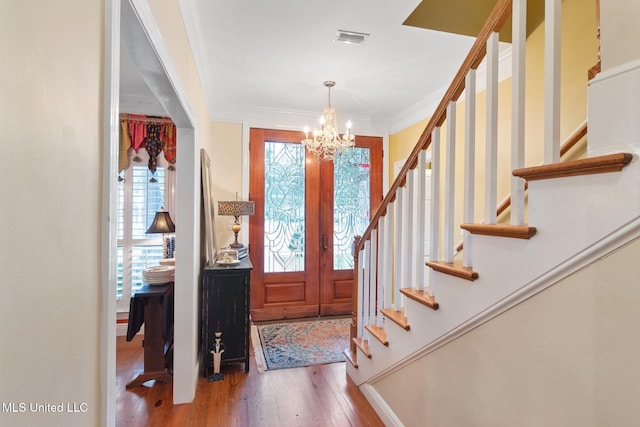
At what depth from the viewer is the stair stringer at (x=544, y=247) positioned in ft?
2.63

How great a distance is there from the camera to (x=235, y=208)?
335 centimetres

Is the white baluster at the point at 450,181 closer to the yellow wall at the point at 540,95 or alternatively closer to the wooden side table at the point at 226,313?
the yellow wall at the point at 540,95

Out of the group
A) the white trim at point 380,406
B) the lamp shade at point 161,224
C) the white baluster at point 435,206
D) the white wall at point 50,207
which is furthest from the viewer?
the lamp shade at point 161,224

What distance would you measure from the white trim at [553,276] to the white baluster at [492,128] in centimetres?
30

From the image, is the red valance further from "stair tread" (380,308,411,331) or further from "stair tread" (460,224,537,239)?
"stair tread" (460,224,537,239)

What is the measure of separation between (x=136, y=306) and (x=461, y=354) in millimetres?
2368

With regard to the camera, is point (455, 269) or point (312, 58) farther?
point (312, 58)

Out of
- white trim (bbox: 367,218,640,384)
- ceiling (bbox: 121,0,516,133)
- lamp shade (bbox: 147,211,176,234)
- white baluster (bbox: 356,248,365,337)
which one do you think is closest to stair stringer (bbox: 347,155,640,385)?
white trim (bbox: 367,218,640,384)

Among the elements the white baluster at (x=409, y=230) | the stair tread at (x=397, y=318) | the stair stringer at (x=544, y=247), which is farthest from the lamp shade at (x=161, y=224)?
the stair stringer at (x=544, y=247)

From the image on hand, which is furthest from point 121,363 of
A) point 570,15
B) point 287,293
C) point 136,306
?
point 570,15

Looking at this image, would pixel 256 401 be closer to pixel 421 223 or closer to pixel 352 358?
pixel 352 358

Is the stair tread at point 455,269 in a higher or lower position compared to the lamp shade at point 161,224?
lower

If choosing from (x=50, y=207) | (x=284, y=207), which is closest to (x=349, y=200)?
(x=284, y=207)

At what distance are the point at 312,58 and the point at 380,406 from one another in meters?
2.73
